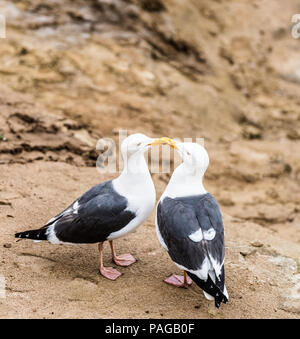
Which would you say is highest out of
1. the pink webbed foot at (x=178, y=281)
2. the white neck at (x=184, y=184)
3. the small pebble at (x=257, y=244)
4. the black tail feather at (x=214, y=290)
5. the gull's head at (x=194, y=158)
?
the gull's head at (x=194, y=158)

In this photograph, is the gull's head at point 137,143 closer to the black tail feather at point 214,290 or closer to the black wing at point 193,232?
the black wing at point 193,232

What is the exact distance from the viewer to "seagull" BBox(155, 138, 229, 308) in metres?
3.59

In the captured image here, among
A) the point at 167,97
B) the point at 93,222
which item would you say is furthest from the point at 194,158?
the point at 167,97

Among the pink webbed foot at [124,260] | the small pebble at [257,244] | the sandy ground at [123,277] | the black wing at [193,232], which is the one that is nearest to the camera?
the black wing at [193,232]

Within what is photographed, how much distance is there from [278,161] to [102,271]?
4702 millimetres

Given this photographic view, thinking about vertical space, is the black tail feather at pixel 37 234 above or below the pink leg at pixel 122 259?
above

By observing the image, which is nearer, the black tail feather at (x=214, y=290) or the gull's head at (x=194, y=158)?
the black tail feather at (x=214, y=290)

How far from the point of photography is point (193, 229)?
376 centimetres

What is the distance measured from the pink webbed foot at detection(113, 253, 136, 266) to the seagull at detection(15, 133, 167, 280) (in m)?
0.15

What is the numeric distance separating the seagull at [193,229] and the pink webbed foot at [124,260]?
42 centimetres

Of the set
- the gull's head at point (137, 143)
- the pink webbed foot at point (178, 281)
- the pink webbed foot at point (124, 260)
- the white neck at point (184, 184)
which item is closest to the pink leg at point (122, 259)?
the pink webbed foot at point (124, 260)

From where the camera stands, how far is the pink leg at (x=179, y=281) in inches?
166

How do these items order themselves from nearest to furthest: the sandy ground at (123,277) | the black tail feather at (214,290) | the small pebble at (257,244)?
the black tail feather at (214,290) → the sandy ground at (123,277) → the small pebble at (257,244)

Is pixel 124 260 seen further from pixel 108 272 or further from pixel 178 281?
pixel 178 281
